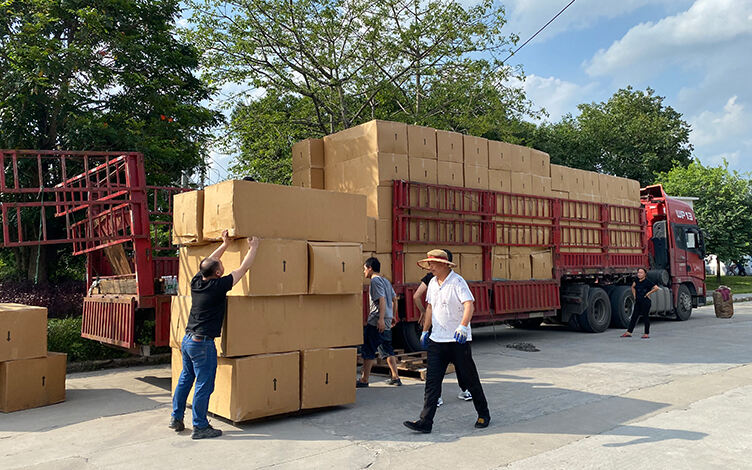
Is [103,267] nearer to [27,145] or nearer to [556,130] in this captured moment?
[27,145]

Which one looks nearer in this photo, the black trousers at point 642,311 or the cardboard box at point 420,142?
the cardboard box at point 420,142

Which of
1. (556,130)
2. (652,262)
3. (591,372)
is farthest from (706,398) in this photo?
(556,130)

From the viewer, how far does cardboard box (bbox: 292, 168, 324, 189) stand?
9773 millimetres

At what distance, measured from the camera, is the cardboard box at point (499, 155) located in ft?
35.3

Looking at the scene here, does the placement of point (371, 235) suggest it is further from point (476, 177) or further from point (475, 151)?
point (475, 151)

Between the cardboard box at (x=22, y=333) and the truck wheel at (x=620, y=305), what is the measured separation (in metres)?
12.3

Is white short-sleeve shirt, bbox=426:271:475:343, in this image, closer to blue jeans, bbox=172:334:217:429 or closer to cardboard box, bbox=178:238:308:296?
cardboard box, bbox=178:238:308:296

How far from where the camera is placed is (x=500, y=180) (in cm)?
1092

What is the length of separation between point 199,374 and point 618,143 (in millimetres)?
37343

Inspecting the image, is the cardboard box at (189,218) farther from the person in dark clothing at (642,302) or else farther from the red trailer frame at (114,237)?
the person in dark clothing at (642,302)

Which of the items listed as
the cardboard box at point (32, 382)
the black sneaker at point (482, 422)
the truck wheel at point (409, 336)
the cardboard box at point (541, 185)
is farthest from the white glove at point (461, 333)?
the cardboard box at point (541, 185)

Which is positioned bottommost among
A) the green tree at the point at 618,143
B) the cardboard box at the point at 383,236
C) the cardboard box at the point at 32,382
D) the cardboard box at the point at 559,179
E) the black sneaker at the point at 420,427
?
the black sneaker at the point at 420,427

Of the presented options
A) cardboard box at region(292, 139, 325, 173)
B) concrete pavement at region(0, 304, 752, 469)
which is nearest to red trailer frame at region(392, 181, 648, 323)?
cardboard box at region(292, 139, 325, 173)

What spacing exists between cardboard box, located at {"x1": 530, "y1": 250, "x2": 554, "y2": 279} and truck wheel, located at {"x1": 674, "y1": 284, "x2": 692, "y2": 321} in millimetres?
6366
